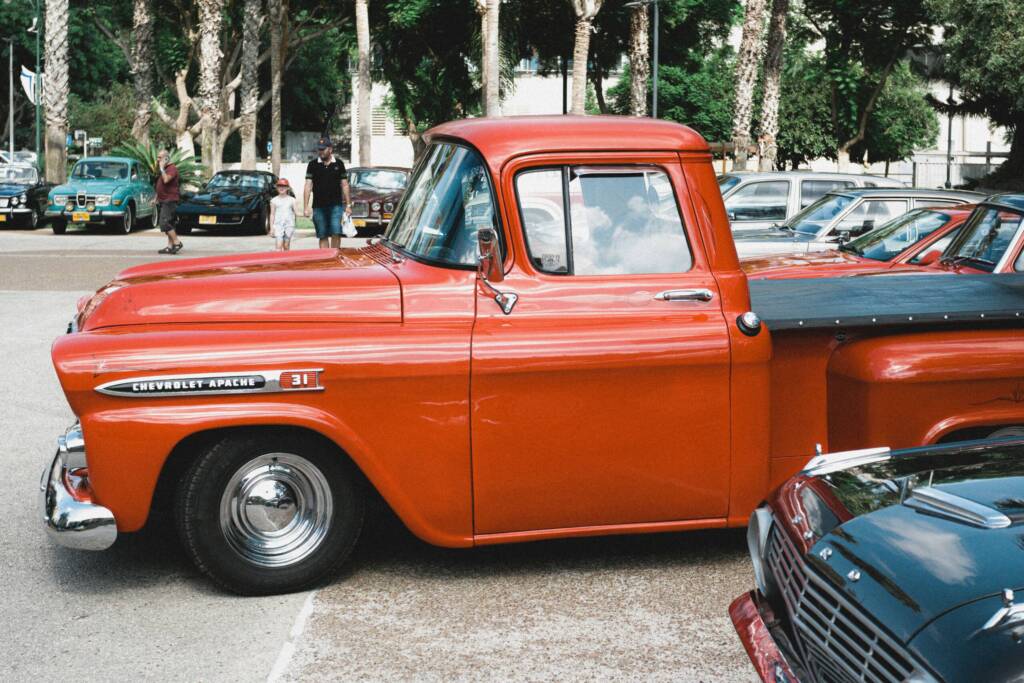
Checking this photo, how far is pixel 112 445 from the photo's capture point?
472cm

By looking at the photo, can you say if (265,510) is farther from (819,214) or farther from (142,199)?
(142,199)

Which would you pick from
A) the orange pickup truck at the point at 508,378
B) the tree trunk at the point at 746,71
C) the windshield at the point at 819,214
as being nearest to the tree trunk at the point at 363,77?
the tree trunk at the point at 746,71

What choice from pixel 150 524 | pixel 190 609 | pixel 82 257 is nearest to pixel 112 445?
pixel 190 609

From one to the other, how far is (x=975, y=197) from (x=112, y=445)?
13.5m

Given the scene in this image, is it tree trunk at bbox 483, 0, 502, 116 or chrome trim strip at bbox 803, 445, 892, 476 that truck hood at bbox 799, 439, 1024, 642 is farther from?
tree trunk at bbox 483, 0, 502, 116

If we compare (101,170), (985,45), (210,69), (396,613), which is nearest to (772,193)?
(396,613)

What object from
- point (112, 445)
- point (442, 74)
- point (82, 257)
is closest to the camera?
point (112, 445)

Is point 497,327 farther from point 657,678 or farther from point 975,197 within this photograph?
point 975,197

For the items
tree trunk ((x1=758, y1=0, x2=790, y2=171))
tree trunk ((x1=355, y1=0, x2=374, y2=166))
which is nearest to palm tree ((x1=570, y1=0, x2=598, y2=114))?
tree trunk ((x1=758, y1=0, x2=790, y2=171))

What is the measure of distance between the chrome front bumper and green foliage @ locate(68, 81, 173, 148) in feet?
223

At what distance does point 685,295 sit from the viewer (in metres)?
→ 5.12

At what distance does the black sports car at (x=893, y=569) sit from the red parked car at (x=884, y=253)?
173 inches

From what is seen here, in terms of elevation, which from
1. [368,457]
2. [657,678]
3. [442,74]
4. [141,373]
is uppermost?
[442,74]

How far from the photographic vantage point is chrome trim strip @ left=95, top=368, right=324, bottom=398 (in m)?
4.70
